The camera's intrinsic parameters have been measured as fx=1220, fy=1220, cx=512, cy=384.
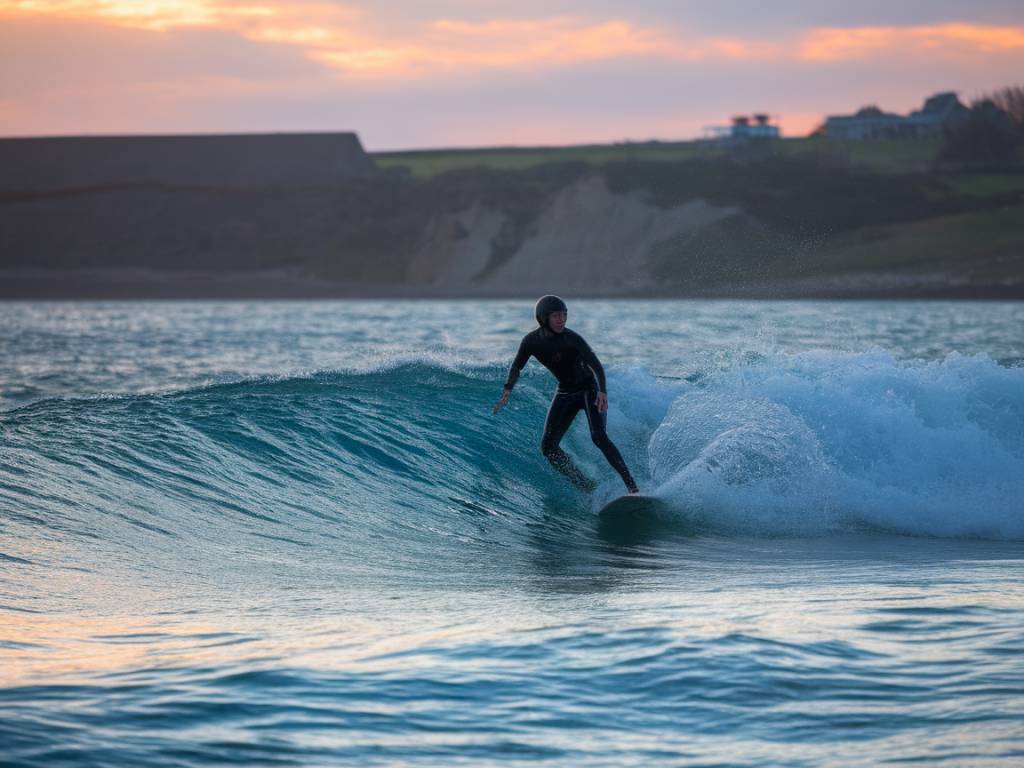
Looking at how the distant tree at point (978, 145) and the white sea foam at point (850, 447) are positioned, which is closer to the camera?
the white sea foam at point (850, 447)

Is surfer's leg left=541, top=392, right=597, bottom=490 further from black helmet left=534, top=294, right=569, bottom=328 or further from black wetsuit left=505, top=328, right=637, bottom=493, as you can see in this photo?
black helmet left=534, top=294, right=569, bottom=328

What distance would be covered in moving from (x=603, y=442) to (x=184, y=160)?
73734 millimetres

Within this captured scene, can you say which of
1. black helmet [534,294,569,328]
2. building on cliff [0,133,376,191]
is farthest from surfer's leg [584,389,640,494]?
building on cliff [0,133,376,191]

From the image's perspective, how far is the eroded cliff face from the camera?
56375 mm

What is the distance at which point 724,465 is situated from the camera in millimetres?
9547

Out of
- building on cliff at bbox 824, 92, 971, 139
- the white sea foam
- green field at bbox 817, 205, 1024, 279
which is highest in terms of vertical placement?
building on cliff at bbox 824, 92, 971, 139

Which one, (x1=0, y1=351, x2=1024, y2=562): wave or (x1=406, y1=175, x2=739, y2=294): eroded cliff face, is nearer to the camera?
(x1=0, y1=351, x2=1024, y2=562): wave

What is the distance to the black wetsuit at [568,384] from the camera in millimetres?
9312

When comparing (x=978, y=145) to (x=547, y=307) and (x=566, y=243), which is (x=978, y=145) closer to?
(x=566, y=243)

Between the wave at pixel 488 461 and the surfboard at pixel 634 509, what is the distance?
0.16m

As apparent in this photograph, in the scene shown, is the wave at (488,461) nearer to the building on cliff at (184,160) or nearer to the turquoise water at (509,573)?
the turquoise water at (509,573)

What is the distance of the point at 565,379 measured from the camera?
31.4ft

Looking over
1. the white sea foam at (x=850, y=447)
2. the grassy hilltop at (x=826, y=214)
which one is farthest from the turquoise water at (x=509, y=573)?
the grassy hilltop at (x=826, y=214)

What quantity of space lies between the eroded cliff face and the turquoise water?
132ft
